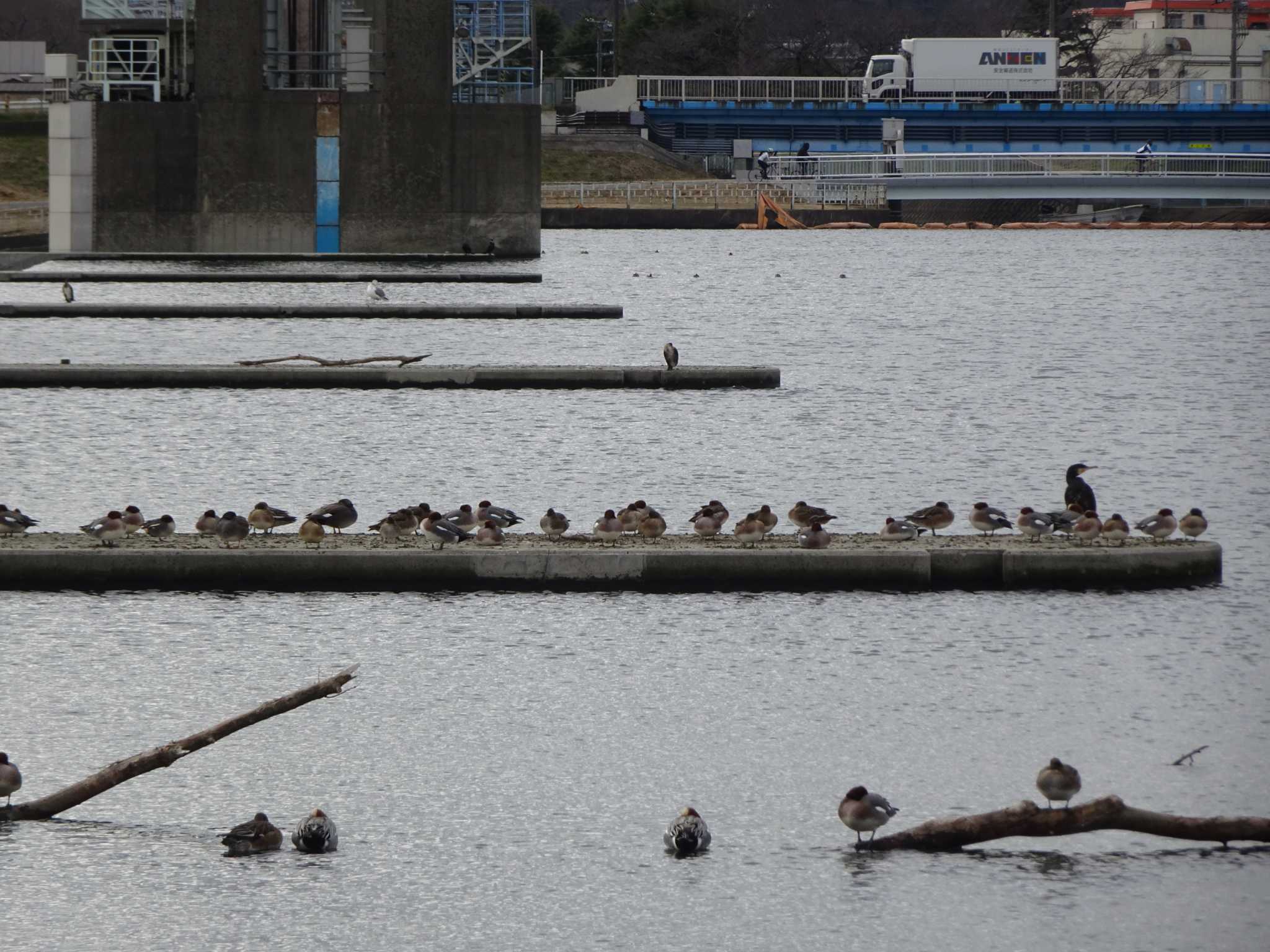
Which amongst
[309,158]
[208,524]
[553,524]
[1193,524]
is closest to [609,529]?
[553,524]

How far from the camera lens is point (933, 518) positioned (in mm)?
19750

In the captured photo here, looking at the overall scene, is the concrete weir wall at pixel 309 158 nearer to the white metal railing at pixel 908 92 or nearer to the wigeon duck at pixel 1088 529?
the wigeon duck at pixel 1088 529

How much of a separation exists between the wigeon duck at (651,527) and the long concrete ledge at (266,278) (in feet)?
124

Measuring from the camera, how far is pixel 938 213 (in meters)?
109

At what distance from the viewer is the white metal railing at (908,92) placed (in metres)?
116

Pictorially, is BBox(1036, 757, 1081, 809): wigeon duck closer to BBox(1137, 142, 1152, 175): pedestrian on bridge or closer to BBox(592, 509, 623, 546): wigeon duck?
BBox(592, 509, 623, 546): wigeon duck

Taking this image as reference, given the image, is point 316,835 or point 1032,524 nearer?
point 316,835

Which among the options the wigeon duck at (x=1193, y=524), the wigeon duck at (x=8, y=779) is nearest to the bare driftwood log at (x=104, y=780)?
the wigeon duck at (x=8, y=779)

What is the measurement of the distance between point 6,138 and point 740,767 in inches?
3471

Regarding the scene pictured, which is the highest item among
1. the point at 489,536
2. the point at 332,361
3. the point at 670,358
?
the point at 670,358

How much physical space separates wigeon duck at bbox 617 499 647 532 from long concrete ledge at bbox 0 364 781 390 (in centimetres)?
1473

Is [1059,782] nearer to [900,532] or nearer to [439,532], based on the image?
[900,532]

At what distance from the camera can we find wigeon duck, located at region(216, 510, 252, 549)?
19.2m

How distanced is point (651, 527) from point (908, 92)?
101187 mm
